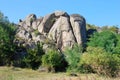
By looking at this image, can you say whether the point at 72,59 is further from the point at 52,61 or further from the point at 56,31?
the point at 56,31

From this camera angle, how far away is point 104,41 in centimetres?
5325

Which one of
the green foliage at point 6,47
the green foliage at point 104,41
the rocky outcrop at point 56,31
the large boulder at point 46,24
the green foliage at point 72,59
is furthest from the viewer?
the large boulder at point 46,24

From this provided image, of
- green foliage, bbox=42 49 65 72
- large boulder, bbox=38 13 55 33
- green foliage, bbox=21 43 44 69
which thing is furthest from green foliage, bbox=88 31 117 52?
large boulder, bbox=38 13 55 33

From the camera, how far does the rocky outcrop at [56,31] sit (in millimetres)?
57000

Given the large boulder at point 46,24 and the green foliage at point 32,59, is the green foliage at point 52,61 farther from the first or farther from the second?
the large boulder at point 46,24

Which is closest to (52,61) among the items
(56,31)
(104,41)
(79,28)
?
(104,41)

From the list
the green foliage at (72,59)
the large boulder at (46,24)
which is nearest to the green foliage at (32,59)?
the green foliage at (72,59)

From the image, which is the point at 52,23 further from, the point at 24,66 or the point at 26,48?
the point at 24,66

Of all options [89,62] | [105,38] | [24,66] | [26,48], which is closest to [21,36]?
[26,48]

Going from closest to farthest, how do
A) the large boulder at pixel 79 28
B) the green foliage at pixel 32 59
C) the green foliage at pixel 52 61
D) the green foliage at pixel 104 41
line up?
the green foliage at pixel 52 61 < the green foliage at pixel 32 59 < the green foliage at pixel 104 41 < the large boulder at pixel 79 28

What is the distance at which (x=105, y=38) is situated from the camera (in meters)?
53.7

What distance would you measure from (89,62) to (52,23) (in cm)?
2305

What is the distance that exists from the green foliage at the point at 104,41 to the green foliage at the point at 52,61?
7.57 m

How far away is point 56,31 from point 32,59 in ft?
39.8
